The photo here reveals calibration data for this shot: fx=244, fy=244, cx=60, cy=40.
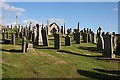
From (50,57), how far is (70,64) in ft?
9.36

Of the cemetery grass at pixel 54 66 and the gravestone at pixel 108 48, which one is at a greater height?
the gravestone at pixel 108 48

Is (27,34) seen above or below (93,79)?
above

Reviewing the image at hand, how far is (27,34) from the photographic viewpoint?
149 ft

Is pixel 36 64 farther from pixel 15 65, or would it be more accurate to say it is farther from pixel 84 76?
pixel 84 76

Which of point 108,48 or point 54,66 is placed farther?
point 108,48

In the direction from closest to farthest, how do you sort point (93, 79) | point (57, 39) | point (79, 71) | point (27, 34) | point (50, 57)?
point (93, 79) < point (79, 71) < point (50, 57) < point (57, 39) < point (27, 34)

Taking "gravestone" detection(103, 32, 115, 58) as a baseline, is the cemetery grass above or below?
below

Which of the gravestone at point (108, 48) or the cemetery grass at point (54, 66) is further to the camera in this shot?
the gravestone at point (108, 48)

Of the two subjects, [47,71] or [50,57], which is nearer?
[47,71]

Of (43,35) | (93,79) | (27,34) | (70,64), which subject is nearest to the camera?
(93,79)

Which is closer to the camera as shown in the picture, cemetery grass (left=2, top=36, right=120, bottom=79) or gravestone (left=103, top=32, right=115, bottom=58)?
cemetery grass (left=2, top=36, right=120, bottom=79)

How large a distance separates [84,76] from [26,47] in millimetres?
8425

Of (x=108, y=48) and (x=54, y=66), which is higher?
(x=108, y=48)

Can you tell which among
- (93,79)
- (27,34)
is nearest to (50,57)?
(93,79)
